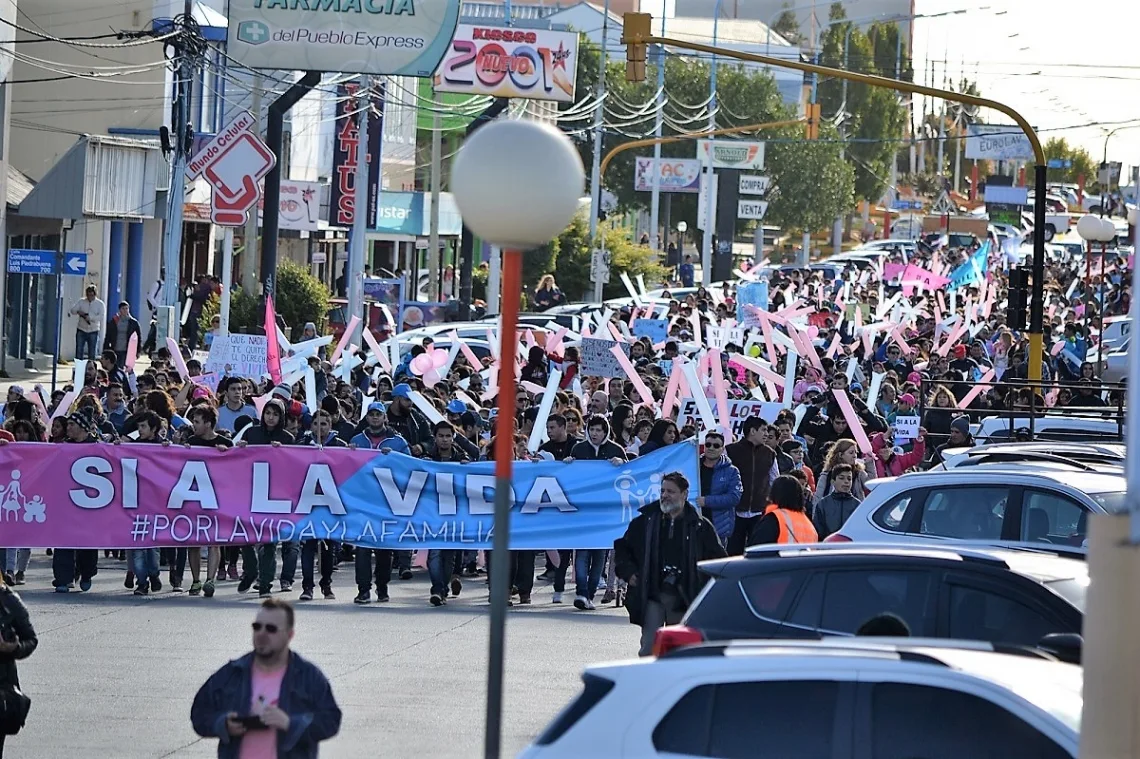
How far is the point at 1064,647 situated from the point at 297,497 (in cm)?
984

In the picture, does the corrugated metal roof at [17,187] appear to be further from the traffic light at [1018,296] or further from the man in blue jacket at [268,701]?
the man in blue jacket at [268,701]

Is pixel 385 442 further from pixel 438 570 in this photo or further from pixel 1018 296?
pixel 1018 296

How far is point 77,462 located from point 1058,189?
138 metres

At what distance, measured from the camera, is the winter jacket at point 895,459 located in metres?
18.8

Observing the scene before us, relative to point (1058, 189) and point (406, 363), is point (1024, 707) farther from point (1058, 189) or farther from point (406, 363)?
point (1058, 189)

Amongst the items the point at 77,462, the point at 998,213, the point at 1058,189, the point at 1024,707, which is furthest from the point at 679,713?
the point at 1058,189

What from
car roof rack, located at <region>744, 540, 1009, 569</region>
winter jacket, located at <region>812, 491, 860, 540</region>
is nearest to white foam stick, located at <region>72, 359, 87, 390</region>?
winter jacket, located at <region>812, 491, 860, 540</region>

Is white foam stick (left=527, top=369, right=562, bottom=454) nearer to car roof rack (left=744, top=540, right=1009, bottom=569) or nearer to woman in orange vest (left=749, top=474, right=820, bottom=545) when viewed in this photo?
woman in orange vest (left=749, top=474, right=820, bottom=545)

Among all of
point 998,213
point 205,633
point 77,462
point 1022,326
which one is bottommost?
point 205,633

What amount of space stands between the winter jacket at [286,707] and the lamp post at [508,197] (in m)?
1.15

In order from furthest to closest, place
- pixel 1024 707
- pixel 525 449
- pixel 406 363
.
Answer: pixel 406 363 → pixel 525 449 → pixel 1024 707

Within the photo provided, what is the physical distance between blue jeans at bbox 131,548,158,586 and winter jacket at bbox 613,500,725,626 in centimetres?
572

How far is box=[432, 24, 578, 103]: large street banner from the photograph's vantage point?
4822 centimetres

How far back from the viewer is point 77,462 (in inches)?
626
